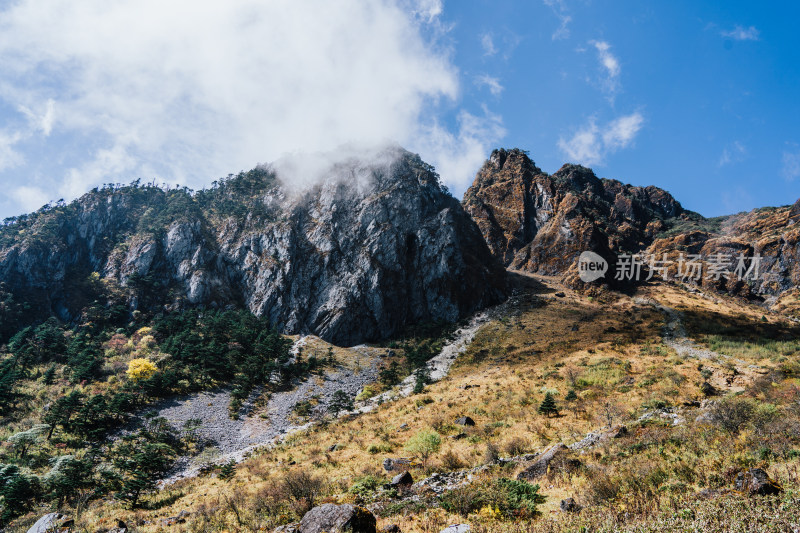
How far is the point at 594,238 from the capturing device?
96.9 metres

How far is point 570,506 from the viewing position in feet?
29.6

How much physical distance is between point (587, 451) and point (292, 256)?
84.9 m

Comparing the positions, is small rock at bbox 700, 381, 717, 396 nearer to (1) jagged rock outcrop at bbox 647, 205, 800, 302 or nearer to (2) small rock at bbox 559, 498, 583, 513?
(2) small rock at bbox 559, 498, 583, 513

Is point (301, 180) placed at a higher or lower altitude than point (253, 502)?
higher

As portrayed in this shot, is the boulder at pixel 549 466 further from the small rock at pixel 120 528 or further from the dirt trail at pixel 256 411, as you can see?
the dirt trail at pixel 256 411

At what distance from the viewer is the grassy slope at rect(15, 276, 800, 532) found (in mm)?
8359

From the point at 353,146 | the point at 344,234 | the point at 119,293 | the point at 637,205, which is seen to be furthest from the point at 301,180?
the point at 637,205

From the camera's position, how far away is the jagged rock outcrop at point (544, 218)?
333 feet

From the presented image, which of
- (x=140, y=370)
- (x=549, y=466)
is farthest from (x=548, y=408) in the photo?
(x=140, y=370)

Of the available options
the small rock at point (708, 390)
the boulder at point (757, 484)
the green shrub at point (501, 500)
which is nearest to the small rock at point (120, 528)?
the green shrub at point (501, 500)

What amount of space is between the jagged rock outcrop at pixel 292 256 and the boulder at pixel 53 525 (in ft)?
196

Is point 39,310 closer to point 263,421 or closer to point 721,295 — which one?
point 263,421

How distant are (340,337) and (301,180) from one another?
59.4 m

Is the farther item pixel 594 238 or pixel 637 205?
pixel 637 205
